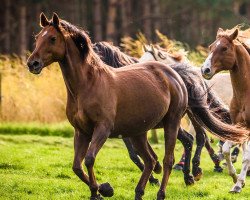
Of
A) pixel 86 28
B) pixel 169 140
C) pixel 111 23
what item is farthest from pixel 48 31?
pixel 111 23

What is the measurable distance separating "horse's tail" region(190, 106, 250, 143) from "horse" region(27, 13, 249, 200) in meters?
0.96

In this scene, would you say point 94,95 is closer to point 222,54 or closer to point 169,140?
point 169,140

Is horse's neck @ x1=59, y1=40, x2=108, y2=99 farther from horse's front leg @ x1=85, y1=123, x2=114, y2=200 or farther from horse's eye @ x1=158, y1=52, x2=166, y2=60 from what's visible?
horse's eye @ x1=158, y1=52, x2=166, y2=60

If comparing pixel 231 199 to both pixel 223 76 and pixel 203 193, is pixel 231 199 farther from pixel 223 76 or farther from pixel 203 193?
pixel 223 76

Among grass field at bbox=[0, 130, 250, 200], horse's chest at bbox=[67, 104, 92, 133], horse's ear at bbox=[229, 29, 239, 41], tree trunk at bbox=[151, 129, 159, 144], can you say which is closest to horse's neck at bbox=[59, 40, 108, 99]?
horse's chest at bbox=[67, 104, 92, 133]

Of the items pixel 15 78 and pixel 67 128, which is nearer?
pixel 67 128

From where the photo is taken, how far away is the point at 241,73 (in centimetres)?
1056

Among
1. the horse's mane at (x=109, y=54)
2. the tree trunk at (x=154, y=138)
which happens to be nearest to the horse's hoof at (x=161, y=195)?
the horse's mane at (x=109, y=54)

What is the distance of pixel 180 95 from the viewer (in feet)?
31.8

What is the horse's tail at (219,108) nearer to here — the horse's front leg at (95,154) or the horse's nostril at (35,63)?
the horse's front leg at (95,154)

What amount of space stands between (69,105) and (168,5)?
40618 millimetres

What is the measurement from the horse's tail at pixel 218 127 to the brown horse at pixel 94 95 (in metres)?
1.07

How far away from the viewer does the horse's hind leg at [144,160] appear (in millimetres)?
9266

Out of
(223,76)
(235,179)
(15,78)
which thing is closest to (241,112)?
(235,179)
